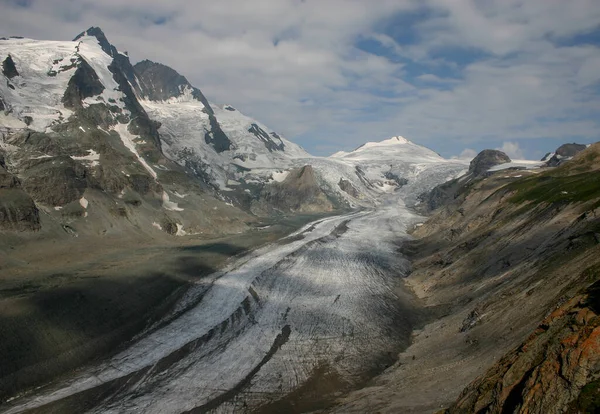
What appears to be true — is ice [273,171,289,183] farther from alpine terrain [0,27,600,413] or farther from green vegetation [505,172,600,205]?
green vegetation [505,172,600,205]

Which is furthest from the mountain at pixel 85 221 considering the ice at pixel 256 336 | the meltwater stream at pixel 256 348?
the meltwater stream at pixel 256 348

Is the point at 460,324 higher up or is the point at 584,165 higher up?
the point at 584,165

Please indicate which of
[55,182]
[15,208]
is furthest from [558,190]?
[55,182]

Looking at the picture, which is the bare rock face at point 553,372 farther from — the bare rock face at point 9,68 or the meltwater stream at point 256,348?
the bare rock face at point 9,68

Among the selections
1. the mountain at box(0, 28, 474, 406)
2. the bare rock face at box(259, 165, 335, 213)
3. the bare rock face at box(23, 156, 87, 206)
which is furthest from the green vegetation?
the bare rock face at box(259, 165, 335, 213)

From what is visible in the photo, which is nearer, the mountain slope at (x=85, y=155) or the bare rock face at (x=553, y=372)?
the bare rock face at (x=553, y=372)

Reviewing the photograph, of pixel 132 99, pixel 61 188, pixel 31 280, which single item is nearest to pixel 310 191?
pixel 132 99

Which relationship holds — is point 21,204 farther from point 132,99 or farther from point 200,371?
point 132,99
